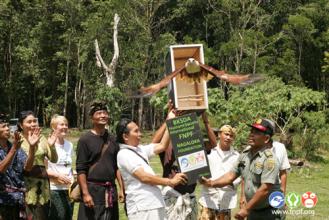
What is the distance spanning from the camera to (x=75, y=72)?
30.8 metres

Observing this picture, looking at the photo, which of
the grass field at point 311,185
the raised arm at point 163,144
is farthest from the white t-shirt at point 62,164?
the grass field at point 311,185

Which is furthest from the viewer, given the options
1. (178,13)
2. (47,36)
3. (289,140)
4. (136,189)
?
(178,13)

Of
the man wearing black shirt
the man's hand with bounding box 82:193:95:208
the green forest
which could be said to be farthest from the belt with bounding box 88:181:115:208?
the green forest

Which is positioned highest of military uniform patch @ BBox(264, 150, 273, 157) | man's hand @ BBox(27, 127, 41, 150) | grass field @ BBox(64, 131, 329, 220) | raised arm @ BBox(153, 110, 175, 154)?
man's hand @ BBox(27, 127, 41, 150)

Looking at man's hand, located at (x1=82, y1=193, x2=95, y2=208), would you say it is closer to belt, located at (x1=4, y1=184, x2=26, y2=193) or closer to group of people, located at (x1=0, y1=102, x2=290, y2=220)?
group of people, located at (x1=0, y1=102, x2=290, y2=220)

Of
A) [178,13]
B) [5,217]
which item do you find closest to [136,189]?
[5,217]

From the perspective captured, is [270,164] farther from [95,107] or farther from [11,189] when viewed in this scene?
[11,189]

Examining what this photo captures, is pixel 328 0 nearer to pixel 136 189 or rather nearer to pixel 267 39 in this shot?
pixel 267 39

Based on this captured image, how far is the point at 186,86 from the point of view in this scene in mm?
4527

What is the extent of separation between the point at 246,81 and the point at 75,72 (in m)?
27.4

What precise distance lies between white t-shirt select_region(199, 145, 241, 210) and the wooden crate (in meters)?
0.72

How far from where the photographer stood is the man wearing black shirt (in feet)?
14.0

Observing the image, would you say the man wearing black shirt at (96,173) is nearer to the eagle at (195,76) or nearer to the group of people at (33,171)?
the group of people at (33,171)

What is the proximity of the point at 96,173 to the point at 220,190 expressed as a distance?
1.27 meters
